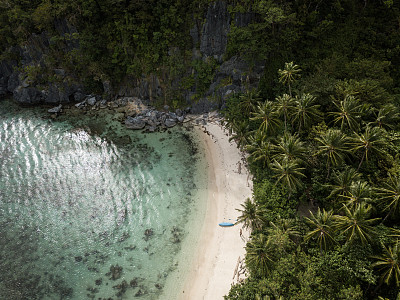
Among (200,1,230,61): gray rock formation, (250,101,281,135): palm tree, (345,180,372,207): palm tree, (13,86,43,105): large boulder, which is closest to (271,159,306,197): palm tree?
(345,180,372,207): palm tree

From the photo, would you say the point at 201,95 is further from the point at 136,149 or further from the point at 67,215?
the point at 67,215

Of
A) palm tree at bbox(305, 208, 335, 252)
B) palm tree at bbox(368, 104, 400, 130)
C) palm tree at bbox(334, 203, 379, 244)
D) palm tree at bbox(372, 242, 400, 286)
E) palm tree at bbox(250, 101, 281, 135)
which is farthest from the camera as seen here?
palm tree at bbox(250, 101, 281, 135)

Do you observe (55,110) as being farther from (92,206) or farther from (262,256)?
(262,256)

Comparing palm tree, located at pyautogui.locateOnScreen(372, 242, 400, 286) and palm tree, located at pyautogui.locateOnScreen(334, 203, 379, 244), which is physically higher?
palm tree, located at pyautogui.locateOnScreen(334, 203, 379, 244)

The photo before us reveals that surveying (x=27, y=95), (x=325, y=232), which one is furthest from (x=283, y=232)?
(x=27, y=95)

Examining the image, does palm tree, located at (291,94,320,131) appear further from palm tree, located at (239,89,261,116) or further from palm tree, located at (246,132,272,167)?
palm tree, located at (239,89,261,116)
